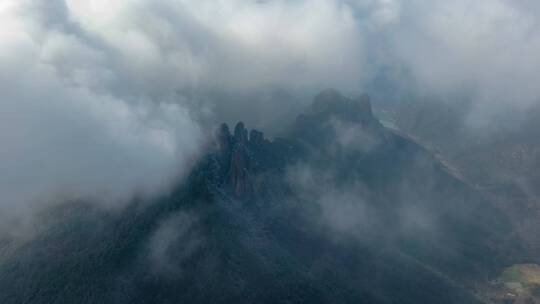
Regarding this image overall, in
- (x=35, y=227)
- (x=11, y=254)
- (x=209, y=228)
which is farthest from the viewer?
(x=209, y=228)

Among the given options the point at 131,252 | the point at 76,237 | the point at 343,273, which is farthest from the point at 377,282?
the point at 76,237

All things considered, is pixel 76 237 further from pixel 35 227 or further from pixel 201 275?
pixel 201 275

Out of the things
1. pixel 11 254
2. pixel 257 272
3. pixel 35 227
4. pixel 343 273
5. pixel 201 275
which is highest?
pixel 343 273

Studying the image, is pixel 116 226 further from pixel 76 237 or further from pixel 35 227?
pixel 35 227

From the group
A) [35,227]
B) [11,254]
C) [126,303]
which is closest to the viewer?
[126,303]

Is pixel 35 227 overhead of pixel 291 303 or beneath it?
beneath

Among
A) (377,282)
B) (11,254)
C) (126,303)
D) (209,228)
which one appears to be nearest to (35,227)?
(11,254)

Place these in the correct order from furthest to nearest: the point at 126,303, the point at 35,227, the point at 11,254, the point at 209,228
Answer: the point at 209,228 < the point at 35,227 < the point at 11,254 < the point at 126,303

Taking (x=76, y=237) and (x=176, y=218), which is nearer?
(x=76, y=237)

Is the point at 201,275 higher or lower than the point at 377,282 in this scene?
lower
